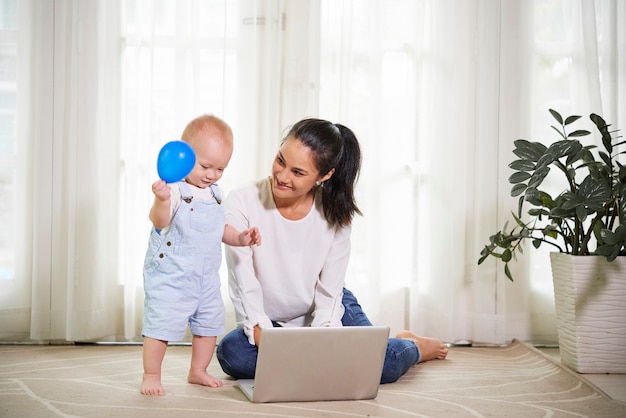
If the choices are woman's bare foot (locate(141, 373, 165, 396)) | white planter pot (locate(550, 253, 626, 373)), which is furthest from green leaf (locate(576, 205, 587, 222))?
woman's bare foot (locate(141, 373, 165, 396))

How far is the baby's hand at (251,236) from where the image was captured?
1905mm

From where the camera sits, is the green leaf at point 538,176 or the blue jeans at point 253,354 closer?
the blue jeans at point 253,354

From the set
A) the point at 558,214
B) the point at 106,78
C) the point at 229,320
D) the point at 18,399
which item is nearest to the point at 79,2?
the point at 106,78

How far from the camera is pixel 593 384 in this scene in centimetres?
218

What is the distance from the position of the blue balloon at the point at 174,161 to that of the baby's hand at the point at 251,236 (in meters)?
0.28

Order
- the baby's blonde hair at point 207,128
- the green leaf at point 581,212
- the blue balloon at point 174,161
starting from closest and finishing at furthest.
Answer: the blue balloon at point 174,161, the baby's blonde hair at point 207,128, the green leaf at point 581,212

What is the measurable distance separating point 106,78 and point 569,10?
178cm

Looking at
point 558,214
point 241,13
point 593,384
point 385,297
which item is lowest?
point 593,384

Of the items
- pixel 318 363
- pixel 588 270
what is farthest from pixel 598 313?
pixel 318 363

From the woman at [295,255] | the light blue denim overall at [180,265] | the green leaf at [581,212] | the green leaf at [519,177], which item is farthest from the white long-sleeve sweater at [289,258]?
the green leaf at [581,212]

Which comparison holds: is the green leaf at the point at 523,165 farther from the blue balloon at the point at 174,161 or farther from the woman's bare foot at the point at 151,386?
the woman's bare foot at the point at 151,386

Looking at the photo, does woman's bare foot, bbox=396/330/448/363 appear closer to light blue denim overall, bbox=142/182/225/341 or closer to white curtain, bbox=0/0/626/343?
white curtain, bbox=0/0/626/343

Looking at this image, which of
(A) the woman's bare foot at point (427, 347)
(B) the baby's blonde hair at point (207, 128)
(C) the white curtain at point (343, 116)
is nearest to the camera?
(B) the baby's blonde hair at point (207, 128)

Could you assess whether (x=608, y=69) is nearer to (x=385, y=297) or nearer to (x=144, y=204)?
(x=385, y=297)
